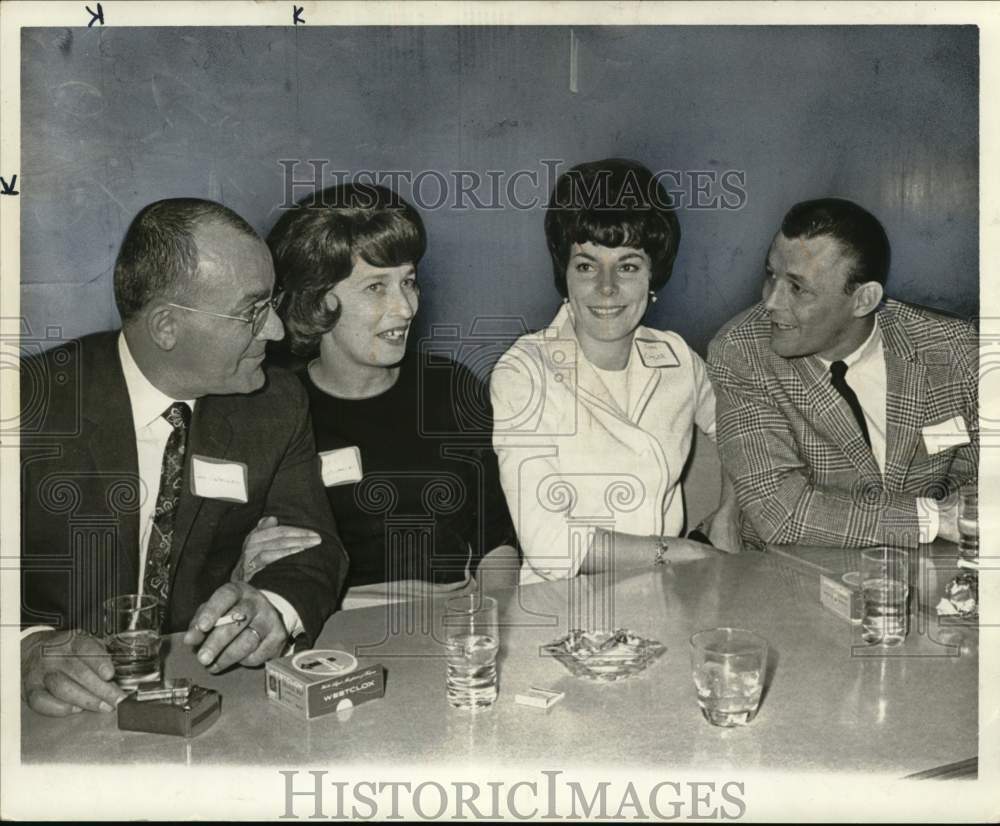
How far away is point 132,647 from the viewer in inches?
85.8

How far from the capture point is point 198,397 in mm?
2602

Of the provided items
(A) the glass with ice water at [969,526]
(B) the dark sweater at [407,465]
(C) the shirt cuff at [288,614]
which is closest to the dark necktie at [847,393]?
(A) the glass with ice water at [969,526]

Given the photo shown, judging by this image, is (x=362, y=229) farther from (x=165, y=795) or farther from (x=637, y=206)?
(x=165, y=795)

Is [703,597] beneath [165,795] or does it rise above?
above

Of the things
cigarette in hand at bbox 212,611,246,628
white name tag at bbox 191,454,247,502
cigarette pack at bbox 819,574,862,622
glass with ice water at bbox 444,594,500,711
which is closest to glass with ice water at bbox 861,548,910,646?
cigarette pack at bbox 819,574,862,622

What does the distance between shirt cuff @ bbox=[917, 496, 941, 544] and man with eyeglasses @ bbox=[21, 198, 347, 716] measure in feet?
4.34

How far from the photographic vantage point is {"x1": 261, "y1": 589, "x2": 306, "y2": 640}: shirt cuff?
245 centimetres

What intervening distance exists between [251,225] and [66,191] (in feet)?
1.29

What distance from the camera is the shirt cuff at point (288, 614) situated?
8.04 ft

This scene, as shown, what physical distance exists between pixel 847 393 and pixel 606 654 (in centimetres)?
98

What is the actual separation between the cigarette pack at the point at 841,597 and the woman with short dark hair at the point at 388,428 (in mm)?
756

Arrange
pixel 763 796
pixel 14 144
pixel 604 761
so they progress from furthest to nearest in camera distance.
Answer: pixel 14 144
pixel 763 796
pixel 604 761

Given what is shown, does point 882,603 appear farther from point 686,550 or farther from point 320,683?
point 320,683

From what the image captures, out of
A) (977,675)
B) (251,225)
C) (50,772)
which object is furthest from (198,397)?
(977,675)
